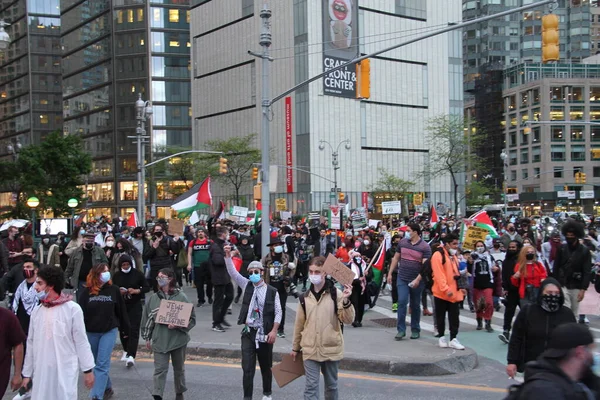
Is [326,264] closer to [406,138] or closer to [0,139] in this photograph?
[406,138]

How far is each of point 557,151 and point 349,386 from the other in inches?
3553

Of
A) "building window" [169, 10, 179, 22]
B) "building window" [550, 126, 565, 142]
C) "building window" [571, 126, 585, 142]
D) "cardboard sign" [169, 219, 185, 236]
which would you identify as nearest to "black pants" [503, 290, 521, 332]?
"cardboard sign" [169, 219, 185, 236]

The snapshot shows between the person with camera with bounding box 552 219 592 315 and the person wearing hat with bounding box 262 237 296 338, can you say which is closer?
the person with camera with bounding box 552 219 592 315

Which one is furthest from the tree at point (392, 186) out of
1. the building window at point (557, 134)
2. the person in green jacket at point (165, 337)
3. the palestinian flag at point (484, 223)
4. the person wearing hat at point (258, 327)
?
the person in green jacket at point (165, 337)

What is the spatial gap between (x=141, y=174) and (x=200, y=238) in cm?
1413

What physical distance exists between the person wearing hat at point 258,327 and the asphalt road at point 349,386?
613mm

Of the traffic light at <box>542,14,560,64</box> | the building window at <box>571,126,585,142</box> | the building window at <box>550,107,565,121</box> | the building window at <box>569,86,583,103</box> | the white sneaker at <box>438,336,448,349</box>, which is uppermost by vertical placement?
the building window at <box>569,86,583,103</box>

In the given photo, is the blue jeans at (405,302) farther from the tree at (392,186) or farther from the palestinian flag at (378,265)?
the tree at (392,186)

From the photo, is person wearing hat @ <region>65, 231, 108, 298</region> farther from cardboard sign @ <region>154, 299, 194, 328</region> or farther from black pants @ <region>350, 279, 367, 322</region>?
black pants @ <region>350, 279, 367, 322</region>

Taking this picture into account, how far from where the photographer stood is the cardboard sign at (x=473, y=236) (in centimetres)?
1385

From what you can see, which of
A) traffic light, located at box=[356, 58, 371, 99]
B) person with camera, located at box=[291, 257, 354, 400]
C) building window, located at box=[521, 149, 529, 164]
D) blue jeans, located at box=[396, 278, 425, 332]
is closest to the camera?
person with camera, located at box=[291, 257, 354, 400]

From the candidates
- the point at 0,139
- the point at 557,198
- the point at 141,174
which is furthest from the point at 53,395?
the point at 0,139

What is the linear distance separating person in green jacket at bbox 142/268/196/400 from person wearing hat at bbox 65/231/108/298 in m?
4.13

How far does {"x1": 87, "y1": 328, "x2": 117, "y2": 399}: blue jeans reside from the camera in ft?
23.6
